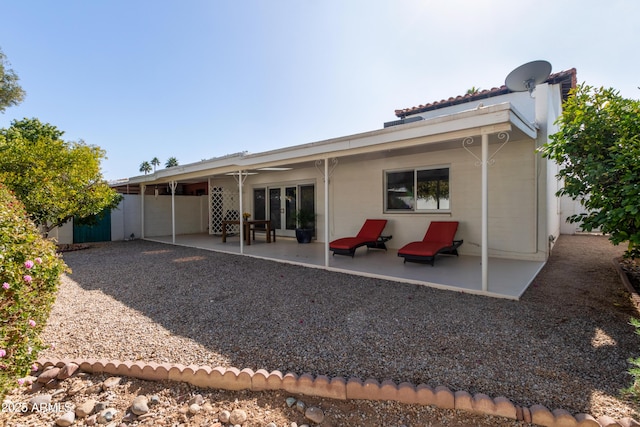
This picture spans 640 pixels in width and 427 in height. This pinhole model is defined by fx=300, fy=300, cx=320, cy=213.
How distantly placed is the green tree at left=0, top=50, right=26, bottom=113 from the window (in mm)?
19449

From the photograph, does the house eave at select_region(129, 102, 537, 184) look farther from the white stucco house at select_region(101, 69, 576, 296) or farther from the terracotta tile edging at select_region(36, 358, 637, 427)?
the terracotta tile edging at select_region(36, 358, 637, 427)

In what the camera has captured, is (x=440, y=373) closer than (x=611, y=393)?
No

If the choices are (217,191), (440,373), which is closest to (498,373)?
(440,373)

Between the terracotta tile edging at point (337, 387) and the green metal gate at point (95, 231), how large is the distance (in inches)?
440

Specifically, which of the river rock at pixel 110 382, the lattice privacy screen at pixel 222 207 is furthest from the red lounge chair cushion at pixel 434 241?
the lattice privacy screen at pixel 222 207

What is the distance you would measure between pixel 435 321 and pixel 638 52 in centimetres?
805

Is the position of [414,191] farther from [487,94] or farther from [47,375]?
[47,375]

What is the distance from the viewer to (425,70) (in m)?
9.28

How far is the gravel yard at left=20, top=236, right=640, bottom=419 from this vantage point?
97.9 inches

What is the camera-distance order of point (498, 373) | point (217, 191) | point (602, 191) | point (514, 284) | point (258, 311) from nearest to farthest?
point (498, 373) → point (602, 191) → point (258, 311) → point (514, 284) → point (217, 191)

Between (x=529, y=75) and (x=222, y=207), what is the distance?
12.4 meters

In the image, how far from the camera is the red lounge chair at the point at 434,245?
6461 mm

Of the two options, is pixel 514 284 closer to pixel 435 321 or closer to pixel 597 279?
pixel 597 279

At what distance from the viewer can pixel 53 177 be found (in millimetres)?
8914
